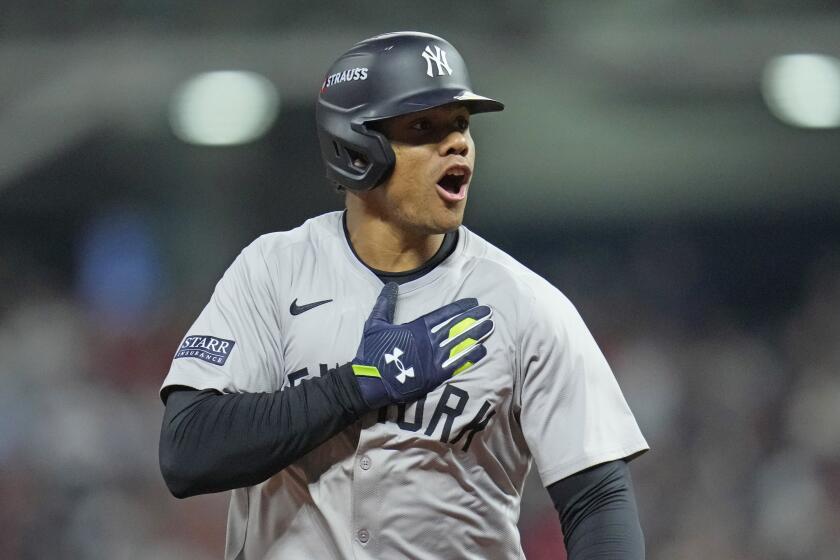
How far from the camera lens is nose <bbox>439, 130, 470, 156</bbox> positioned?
2.20 meters

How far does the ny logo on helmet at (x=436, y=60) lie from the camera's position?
2.22 meters

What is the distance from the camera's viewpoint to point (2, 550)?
5297 mm

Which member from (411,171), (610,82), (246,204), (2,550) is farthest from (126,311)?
(411,171)

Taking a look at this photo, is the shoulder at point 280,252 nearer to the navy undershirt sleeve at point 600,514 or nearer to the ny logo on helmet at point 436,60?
the ny logo on helmet at point 436,60

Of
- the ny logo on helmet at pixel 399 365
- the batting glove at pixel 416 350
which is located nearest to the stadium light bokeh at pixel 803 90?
the batting glove at pixel 416 350

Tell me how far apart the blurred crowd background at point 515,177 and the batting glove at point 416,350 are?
3578 mm

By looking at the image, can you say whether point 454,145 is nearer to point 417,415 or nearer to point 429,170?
point 429,170

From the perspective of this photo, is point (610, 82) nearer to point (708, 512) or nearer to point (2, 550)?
point (708, 512)

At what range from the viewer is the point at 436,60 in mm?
2246

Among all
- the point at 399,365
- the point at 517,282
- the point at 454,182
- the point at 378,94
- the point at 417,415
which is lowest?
the point at 417,415

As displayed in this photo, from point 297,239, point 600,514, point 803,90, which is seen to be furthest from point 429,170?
point 803,90

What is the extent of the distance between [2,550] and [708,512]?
337 centimetres

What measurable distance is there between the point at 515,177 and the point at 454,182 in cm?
402

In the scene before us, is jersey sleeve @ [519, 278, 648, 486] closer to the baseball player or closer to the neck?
the baseball player
